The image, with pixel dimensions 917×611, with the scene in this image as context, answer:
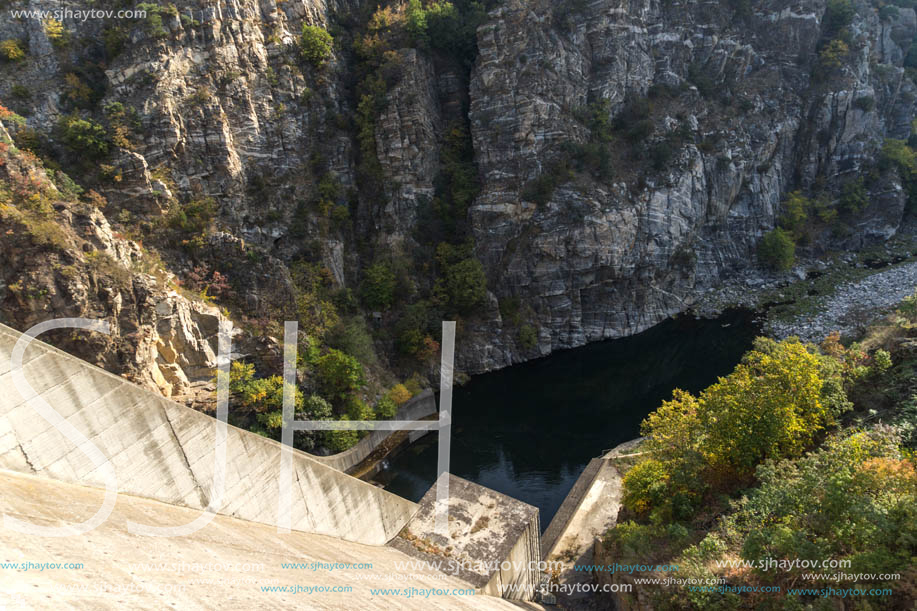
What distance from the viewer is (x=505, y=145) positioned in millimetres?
32594

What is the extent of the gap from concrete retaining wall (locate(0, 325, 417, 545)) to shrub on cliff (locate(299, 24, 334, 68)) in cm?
2804

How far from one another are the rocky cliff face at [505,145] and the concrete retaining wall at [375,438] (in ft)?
16.5

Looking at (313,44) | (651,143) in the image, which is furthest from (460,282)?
(651,143)

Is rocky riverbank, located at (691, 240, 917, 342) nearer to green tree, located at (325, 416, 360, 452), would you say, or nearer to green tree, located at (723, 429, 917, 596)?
green tree, located at (723, 429, 917, 596)

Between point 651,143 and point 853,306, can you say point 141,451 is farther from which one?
point 853,306

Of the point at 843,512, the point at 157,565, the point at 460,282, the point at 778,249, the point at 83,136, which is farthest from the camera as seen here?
the point at 778,249

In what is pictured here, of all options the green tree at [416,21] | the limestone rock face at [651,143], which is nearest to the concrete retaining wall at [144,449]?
the limestone rock face at [651,143]

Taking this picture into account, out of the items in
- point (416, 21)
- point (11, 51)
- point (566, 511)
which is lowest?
point (566, 511)

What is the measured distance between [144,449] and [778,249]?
45401mm

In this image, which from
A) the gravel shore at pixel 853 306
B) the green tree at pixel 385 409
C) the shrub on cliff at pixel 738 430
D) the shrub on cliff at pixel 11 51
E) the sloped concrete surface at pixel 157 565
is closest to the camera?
the sloped concrete surface at pixel 157 565

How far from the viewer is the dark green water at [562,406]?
21.9 metres

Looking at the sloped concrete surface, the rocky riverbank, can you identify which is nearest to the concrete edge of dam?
the sloped concrete surface

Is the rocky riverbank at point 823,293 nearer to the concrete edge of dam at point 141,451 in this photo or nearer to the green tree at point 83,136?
the concrete edge of dam at point 141,451

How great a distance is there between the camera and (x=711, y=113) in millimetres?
37000
